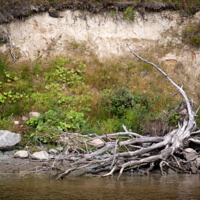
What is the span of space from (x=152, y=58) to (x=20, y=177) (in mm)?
10278

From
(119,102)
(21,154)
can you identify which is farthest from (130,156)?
(119,102)

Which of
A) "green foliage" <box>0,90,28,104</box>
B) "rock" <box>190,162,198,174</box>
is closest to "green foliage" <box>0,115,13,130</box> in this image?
"green foliage" <box>0,90,28,104</box>

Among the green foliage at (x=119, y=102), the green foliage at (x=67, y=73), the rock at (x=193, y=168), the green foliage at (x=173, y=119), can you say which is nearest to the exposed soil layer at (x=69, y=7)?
the green foliage at (x=67, y=73)

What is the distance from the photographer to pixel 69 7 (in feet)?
48.7

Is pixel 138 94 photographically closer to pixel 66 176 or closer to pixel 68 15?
pixel 68 15

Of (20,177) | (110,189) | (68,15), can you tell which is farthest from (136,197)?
(68,15)

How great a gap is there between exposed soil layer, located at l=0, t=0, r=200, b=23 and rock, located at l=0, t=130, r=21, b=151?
6.70m

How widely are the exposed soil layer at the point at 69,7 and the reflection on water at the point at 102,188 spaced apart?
31.9 ft

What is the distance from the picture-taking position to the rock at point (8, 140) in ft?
29.9

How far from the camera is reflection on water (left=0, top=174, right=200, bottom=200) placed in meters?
4.60

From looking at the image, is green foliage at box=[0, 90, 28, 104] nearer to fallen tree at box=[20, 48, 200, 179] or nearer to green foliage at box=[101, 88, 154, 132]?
green foliage at box=[101, 88, 154, 132]

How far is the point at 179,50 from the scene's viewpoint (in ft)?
49.9

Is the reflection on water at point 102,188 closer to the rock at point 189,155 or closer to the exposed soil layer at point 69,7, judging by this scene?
the rock at point 189,155

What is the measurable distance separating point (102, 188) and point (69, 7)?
11.5 meters
